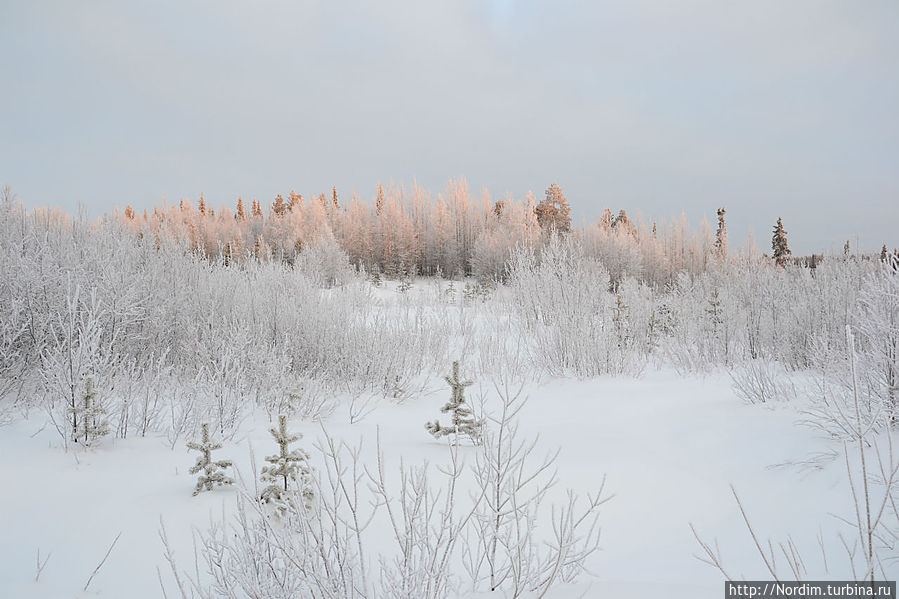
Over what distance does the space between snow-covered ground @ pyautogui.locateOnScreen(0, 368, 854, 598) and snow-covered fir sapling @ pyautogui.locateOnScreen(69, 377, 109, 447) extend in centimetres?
13

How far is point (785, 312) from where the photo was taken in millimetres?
8977

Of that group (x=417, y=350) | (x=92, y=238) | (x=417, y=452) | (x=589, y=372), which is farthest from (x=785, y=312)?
(x=92, y=238)

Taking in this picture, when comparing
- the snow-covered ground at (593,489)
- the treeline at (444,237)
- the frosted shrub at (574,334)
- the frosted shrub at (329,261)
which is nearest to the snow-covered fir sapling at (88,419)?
the snow-covered ground at (593,489)

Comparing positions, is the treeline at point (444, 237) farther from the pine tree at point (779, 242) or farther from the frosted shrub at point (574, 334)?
the frosted shrub at point (574, 334)

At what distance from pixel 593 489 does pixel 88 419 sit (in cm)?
393

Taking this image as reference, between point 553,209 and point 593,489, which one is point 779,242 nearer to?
point 553,209

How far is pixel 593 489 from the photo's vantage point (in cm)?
389

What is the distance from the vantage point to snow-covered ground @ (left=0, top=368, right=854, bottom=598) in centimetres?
274

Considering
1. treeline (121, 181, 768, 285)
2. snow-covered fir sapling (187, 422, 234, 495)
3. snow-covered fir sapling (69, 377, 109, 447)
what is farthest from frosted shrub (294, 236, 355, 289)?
snow-covered fir sapling (187, 422, 234, 495)

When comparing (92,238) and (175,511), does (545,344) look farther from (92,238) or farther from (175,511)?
(92,238)

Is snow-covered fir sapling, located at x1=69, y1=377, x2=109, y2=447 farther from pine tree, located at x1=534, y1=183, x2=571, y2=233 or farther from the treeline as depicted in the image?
pine tree, located at x1=534, y1=183, x2=571, y2=233

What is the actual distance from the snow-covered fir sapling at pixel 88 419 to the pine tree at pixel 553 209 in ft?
106

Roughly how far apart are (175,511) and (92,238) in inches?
221

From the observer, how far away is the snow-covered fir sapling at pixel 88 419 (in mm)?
3828
